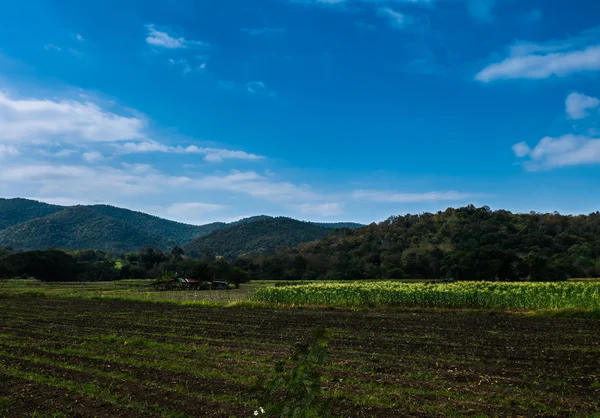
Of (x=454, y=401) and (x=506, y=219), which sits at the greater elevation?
(x=506, y=219)

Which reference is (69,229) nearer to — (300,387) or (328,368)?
(328,368)

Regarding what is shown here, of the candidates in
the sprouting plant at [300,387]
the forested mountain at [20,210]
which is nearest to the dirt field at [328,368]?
the sprouting plant at [300,387]

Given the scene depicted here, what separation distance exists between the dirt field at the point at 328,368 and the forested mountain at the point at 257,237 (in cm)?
11573

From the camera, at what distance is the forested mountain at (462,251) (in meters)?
53.8

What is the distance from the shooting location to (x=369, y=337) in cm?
1666

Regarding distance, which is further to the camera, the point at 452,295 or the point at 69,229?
the point at 69,229

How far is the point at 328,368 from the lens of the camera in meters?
11.5

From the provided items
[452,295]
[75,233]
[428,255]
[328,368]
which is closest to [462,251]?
[428,255]

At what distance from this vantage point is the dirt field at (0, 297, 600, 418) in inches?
331

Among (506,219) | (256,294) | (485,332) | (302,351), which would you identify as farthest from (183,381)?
(506,219)

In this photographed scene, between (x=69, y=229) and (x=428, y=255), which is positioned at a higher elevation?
(x=69, y=229)

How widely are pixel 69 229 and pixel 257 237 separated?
211 ft

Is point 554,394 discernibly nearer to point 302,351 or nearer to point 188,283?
point 302,351

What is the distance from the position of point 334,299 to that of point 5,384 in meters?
23.6
